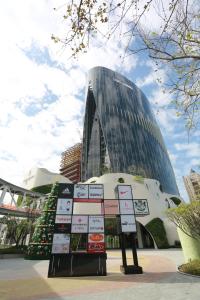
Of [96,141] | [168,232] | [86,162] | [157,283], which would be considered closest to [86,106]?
[96,141]

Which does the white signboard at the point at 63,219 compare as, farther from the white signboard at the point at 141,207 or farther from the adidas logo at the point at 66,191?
the white signboard at the point at 141,207

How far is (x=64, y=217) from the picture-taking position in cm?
A: 1016

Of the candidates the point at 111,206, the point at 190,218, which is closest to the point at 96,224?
the point at 111,206

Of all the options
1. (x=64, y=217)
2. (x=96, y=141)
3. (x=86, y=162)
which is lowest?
(x=64, y=217)

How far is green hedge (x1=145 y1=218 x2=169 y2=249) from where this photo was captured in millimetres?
27844

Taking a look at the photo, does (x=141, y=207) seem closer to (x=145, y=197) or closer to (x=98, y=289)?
(x=98, y=289)

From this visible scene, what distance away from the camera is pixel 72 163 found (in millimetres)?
97312

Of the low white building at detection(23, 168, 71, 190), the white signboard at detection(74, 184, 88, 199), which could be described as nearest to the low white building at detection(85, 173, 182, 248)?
the white signboard at detection(74, 184, 88, 199)

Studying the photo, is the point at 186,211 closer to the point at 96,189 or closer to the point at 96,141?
the point at 96,189

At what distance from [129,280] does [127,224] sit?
267cm

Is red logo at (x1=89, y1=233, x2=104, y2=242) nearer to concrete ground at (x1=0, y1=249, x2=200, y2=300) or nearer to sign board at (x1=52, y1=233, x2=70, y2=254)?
sign board at (x1=52, y1=233, x2=70, y2=254)

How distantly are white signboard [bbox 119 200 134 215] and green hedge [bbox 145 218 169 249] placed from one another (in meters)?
20.8

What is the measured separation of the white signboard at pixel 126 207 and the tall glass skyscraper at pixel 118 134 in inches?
1908

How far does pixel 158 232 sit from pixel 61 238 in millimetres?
22773
